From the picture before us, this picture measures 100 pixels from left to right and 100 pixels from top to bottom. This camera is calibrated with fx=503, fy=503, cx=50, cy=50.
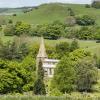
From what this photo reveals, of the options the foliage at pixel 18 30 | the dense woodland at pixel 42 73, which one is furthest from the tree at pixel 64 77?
the foliage at pixel 18 30

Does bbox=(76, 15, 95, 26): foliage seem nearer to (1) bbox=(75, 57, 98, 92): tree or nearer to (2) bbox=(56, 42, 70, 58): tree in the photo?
(2) bbox=(56, 42, 70, 58): tree

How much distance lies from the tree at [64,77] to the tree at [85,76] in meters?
1.08

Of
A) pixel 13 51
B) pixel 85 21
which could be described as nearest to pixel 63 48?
pixel 13 51

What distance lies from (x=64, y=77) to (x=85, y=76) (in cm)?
365

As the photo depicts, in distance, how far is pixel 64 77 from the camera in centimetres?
7481

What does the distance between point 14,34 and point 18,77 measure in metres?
83.9

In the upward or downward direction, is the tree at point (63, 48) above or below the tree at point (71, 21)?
above

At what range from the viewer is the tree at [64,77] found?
73.6m

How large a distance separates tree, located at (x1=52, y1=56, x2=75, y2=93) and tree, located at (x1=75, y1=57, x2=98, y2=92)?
1.08 m

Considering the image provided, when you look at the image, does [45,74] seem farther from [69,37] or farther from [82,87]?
[69,37]

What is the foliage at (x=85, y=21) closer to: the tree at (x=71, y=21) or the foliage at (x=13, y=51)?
the tree at (x=71, y=21)

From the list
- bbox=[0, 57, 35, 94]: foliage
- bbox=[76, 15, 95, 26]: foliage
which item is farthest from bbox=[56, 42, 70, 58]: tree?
bbox=[76, 15, 95, 26]: foliage

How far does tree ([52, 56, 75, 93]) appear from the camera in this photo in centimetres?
7363

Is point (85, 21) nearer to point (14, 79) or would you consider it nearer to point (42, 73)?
point (42, 73)
